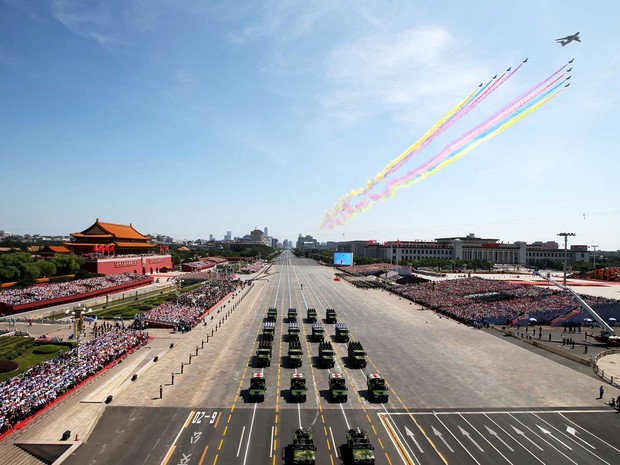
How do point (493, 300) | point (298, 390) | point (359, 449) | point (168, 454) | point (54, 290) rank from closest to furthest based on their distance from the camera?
point (359, 449) → point (168, 454) → point (298, 390) → point (54, 290) → point (493, 300)

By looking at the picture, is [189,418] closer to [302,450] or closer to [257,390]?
[257,390]

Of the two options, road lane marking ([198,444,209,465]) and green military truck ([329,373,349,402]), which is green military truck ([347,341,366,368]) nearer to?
green military truck ([329,373,349,402])

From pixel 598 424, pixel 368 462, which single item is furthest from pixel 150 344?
pixel 598 424

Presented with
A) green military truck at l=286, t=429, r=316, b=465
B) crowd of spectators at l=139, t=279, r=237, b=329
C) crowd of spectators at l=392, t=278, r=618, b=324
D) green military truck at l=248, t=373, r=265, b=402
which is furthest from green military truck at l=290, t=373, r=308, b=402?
crowd of spectators at l=392, t=278, r=618, b=324

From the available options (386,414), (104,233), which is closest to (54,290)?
(104,233)

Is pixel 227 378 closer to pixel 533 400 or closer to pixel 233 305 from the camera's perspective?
pixel 533 400

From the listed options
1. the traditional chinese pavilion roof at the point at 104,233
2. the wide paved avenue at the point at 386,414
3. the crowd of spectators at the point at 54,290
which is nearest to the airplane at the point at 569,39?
the wide paved avenue at the point at 386,414
